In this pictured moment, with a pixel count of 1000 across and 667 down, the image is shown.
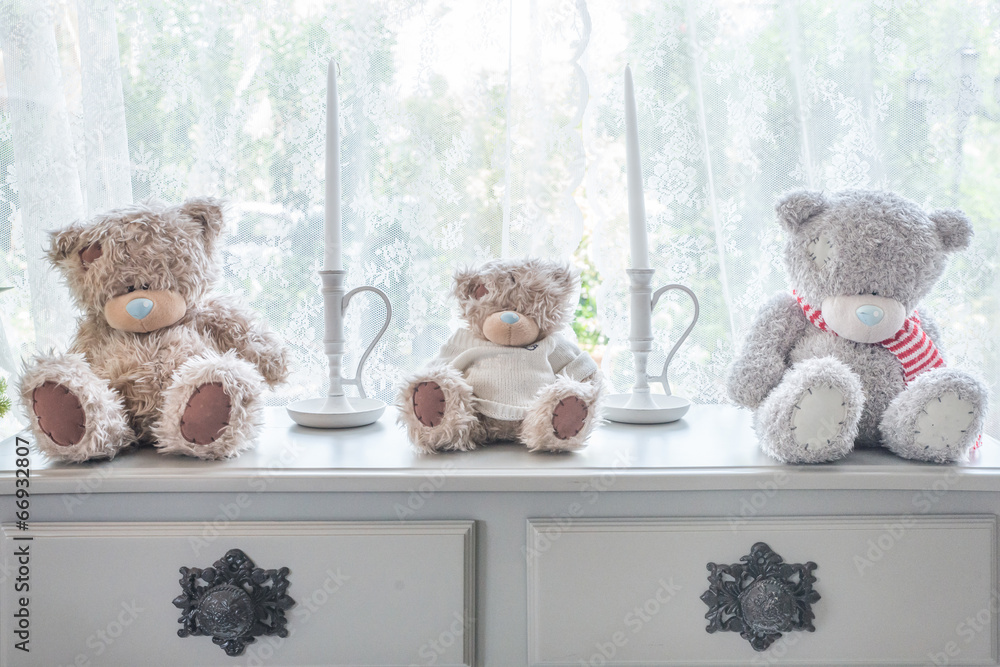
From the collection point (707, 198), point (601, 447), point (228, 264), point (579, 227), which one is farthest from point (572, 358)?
point (228, 264)

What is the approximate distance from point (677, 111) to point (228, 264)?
2.42ft

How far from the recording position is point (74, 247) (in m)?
0.93

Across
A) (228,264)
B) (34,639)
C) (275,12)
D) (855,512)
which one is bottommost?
(34,639)

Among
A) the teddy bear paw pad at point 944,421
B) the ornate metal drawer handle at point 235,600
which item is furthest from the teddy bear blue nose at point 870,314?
the ornate metal drawer handle at point 235,600

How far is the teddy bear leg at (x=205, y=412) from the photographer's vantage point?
849mm

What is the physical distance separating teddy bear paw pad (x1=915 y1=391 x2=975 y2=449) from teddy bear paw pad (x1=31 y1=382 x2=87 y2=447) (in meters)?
0.94

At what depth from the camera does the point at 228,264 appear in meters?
1.17

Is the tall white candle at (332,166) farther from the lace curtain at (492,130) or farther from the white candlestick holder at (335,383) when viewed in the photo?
the lace curtain at (492,130)

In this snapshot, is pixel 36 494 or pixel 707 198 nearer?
pixel 36 494

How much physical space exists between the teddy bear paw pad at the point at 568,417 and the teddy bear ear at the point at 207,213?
0.51 metres

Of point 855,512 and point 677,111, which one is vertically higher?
point 677,111

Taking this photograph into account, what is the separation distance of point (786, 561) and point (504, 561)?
1.04 ft

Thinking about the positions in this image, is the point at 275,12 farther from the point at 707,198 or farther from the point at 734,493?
the point at 734,493

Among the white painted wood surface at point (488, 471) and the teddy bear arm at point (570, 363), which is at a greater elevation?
the teddy bear arm at point (570, 363)
